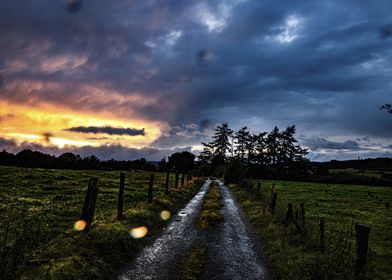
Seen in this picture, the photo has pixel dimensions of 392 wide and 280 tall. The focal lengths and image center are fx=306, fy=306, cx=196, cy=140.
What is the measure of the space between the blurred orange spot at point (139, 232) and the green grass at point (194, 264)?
278 centimetres

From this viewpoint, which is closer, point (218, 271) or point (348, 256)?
point (218, 271)

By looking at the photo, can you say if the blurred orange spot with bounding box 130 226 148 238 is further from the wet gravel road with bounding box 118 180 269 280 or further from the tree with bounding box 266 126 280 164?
the tree with bounding box 266 126 280 164

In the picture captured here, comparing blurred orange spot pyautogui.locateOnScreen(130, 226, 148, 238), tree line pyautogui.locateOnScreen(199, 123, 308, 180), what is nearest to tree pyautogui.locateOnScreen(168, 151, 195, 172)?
tree line pyautogui.locateOnScreen(199, 123, 308, 180)

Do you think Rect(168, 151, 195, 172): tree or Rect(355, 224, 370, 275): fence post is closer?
Rect(355, 224, 370, 275): fence post

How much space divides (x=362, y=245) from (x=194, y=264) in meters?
5.01

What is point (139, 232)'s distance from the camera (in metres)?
13.7

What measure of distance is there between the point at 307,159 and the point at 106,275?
113064mm

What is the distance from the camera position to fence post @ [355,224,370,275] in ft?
28.6

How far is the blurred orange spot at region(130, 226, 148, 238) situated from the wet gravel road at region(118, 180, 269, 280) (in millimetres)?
817

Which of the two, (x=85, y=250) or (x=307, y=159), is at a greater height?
(x=307, y=159)

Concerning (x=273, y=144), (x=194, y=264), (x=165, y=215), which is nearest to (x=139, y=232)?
(x=194, y=264)

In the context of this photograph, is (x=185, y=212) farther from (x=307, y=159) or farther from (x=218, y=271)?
(x=307, y=159)

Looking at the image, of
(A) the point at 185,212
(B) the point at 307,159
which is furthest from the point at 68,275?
(B) the point at 307,159

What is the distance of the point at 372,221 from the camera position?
75.0 ft
